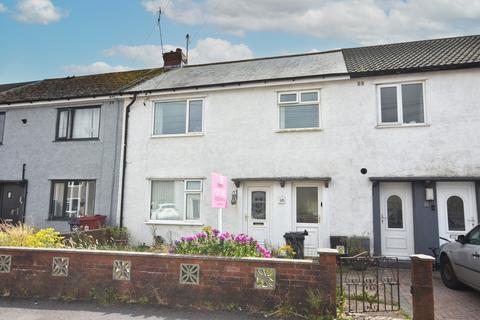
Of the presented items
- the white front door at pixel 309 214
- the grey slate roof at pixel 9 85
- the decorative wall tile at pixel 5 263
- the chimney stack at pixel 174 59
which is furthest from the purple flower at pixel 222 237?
the grey slate roof at pixel 9 85

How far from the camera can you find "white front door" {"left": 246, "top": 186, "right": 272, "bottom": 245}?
34.2ft

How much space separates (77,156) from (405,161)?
35.1 ft

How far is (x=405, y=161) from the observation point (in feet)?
31.1

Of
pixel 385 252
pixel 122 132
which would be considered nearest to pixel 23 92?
pixel 122 132

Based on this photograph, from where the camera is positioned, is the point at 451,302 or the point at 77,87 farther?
the point at 77,87

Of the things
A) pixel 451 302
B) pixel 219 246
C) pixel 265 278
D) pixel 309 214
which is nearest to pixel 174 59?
pixel 309 214

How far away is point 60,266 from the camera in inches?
241

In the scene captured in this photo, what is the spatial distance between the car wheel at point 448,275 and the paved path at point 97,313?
4199mm

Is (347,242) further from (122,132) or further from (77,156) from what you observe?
(77,156)

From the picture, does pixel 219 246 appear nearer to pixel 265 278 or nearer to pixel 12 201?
pixel 265 278

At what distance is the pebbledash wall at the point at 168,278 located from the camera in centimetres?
531

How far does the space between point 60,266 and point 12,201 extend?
8743 millimetres

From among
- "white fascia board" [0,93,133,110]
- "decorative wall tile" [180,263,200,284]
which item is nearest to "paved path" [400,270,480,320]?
"decorative wall tile" [180,263,200,284]

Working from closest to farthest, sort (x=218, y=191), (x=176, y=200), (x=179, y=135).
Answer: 1. (x=218, y=191)
2. (x=176, y=200)
3. (x=179, y=135)
